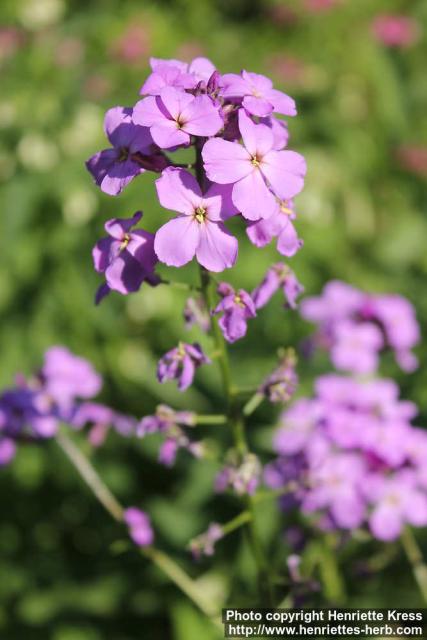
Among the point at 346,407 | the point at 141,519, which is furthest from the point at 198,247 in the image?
the point at 346,407

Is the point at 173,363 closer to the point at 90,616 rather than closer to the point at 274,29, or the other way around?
the point at 90,616

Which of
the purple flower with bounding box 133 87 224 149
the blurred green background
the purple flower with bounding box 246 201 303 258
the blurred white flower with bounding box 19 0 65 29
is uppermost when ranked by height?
the purple flower with bounding box 133 87 224 149

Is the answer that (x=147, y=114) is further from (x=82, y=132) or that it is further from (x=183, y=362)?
(x=82, y=132)

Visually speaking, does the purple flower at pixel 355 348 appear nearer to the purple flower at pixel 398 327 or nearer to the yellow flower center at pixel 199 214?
the purple flower at pixel 398 327

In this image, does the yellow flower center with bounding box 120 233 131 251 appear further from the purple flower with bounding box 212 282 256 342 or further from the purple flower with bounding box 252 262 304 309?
the purple flower with bounding box 252 262 304 309

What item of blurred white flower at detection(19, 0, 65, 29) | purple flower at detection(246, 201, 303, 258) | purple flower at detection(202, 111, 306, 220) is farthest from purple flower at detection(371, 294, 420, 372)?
blurred white flower at detection(19, 0, 65, 29)

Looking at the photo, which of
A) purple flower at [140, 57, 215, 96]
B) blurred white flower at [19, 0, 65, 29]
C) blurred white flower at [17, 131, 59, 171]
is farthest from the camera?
blurred white flower at [19, 0, 65, 29]
